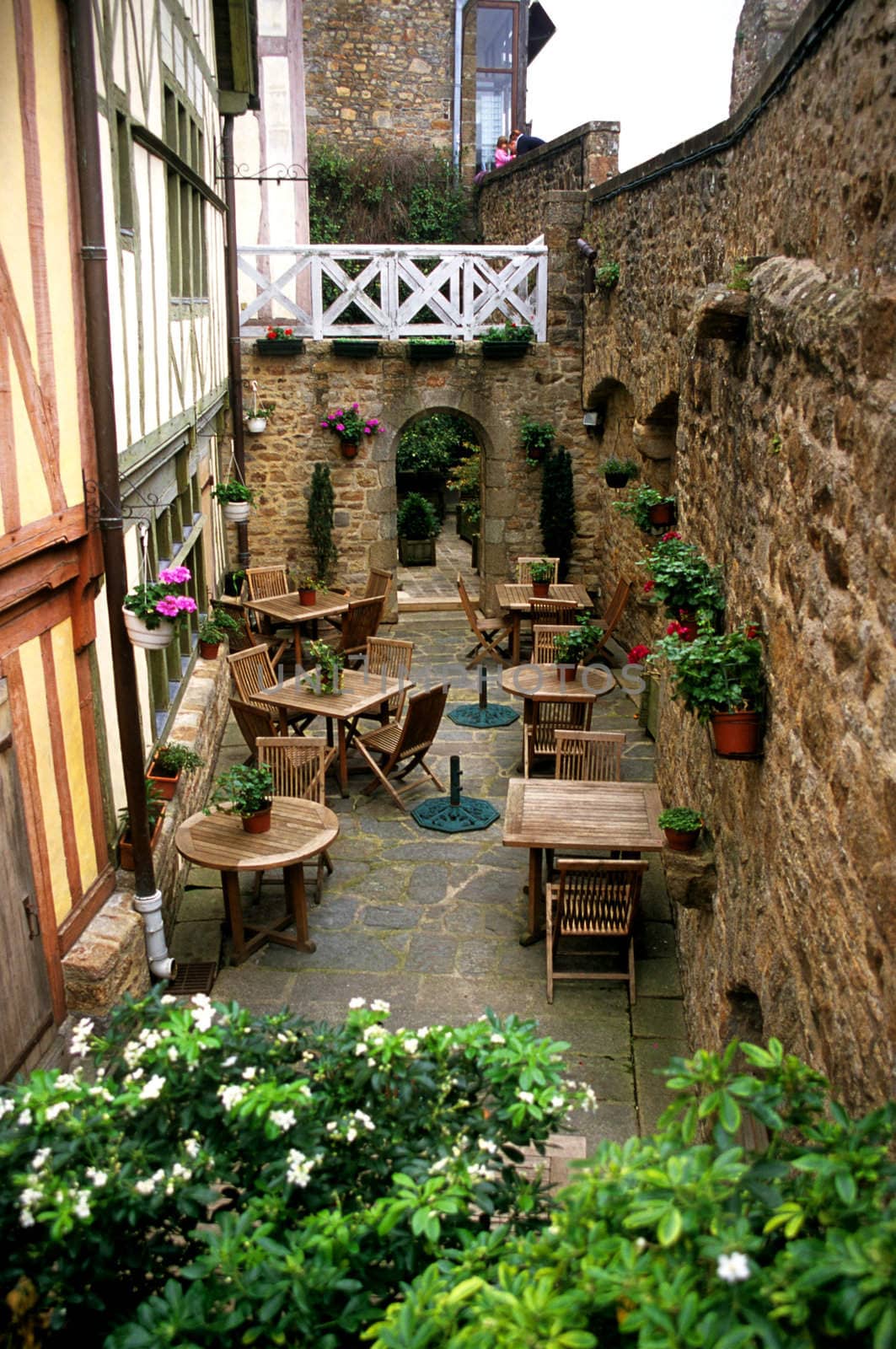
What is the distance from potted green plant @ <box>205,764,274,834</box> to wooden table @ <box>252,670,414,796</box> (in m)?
1.80

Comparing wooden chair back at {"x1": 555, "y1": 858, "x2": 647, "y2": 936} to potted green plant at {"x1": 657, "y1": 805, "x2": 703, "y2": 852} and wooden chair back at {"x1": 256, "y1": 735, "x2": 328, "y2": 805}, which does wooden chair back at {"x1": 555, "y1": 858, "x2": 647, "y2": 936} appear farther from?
wooden chair back at {"x1": 256, "y1": 735, "x2": 328, "y2": 805}

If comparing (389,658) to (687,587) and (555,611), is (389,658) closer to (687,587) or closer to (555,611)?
(555,611)

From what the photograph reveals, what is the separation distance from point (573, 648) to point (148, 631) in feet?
15.3

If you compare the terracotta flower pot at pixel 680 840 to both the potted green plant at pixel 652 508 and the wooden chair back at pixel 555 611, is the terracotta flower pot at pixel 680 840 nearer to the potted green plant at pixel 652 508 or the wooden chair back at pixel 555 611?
the potted green plant at pixel 652 508

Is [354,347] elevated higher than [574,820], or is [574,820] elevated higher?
[354,347]

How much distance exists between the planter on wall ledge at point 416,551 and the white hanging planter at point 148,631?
36.5 feet

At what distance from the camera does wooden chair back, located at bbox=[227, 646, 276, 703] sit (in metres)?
8.77

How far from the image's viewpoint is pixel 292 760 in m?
7.24

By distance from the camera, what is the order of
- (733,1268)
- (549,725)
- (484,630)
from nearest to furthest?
(733,1268) → (549,725) → (484,630)

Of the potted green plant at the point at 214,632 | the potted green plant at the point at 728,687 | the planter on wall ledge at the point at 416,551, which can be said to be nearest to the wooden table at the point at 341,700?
the potted green plant at the point at 214,632

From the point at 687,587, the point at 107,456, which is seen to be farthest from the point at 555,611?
the point at 107,456

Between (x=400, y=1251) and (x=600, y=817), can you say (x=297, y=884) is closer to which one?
(x=600, y=817)

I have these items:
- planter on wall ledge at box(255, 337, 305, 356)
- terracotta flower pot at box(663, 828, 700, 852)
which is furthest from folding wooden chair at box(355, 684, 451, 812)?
planter on wall ledge at box(255, 337, 305, 356)

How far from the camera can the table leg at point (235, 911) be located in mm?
6195
